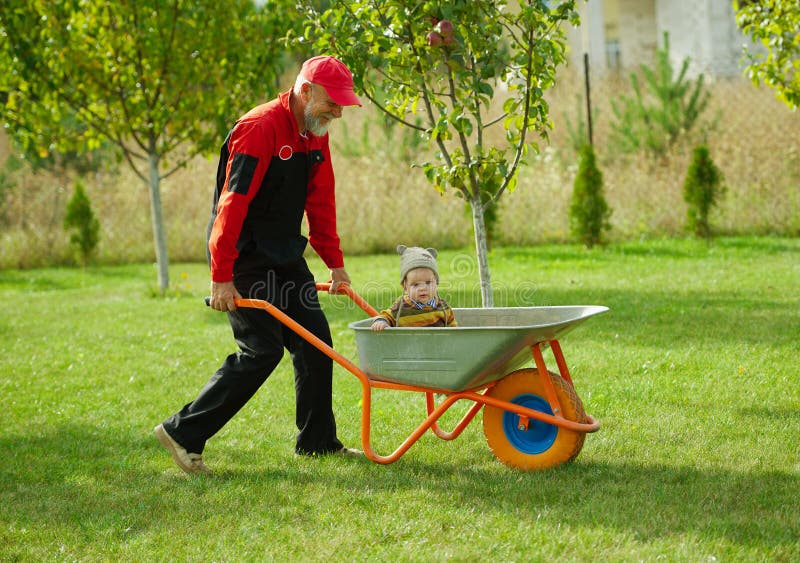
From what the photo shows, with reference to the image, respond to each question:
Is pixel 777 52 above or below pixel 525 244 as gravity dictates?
above

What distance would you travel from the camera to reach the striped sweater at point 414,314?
12.2 feet

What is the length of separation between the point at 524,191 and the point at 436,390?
9182 mm

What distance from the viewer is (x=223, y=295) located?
3607 mm

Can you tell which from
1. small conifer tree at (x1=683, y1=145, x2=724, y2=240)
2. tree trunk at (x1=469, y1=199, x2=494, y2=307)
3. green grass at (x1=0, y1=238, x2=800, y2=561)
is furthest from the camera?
small conifer tree at (x1=683, y1=145, x2=724, y2=240)

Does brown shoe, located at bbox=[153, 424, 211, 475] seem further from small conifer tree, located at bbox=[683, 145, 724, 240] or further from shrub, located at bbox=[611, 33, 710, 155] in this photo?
shrub, located at bbox=[611, 33, 710, 155]

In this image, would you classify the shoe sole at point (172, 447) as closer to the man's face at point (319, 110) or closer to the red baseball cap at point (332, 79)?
the man's face at point (319, 110)

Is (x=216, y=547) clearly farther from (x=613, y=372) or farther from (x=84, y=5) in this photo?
(x=84, y=5)

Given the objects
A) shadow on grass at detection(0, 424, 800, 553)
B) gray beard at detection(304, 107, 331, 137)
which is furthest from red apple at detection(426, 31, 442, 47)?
shadow on grass at detection(0, 424, 800, 553)

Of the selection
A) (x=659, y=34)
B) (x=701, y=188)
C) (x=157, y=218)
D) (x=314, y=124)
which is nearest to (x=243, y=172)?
(x=314, y=124)

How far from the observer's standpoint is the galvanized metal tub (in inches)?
131

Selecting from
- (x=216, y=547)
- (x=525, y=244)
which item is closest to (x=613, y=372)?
(x=216, y=547)

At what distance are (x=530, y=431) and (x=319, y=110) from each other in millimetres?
1524

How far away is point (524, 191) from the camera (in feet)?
40.8

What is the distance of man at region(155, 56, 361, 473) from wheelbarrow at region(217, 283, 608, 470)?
0.19 meters
